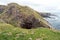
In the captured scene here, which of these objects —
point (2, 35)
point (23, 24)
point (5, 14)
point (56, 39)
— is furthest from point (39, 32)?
point (5, 14)

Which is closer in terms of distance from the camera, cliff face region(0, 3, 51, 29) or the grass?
the grass

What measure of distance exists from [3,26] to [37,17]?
6935 mm

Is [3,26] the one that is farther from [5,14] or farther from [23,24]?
[5,14]

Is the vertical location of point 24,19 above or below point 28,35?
above

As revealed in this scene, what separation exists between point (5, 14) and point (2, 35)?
11.1 metres

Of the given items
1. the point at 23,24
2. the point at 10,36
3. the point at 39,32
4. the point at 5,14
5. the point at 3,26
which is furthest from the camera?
the point at 5,14

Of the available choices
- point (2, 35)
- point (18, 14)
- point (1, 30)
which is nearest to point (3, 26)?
point (1, 30)

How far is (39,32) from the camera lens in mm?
22906

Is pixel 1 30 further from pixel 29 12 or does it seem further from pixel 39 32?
pixel 29 12

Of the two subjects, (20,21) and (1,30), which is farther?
(20,21)

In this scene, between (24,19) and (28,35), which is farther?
(24,19)

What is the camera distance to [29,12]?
3098cm

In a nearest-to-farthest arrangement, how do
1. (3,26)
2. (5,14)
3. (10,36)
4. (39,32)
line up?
(10,36) < (39,32) < (3,26) < (5,14)

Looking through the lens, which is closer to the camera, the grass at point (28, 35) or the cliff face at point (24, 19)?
the grass at point (28, 35)
